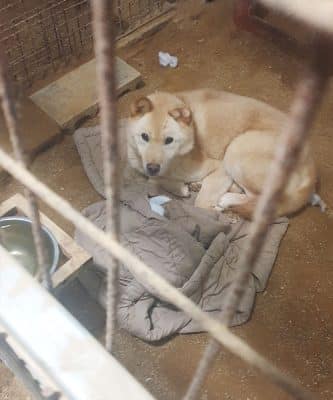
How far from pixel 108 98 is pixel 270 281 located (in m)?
1.40

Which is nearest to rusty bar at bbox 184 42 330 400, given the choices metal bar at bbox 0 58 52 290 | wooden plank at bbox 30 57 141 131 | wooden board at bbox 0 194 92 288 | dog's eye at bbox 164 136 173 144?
metal bar at bbox 0 58 52 290

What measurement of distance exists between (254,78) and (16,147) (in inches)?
80.8

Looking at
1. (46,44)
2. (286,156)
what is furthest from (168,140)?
(286,156)

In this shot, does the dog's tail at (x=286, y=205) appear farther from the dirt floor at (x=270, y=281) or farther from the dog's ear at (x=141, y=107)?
the dog's ear at (x=141, y=107)

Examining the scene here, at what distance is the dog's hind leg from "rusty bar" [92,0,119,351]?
52.8 inches

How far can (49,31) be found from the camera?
253 cm

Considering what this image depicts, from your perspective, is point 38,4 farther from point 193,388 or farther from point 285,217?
point 193,388

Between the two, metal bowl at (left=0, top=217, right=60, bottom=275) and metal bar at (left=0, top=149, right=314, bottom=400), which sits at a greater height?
metal bar at (left=0, top=149, right=314, bottom=400)

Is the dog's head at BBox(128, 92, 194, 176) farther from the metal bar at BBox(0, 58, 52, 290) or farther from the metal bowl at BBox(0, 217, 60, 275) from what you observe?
the metal bar at BBox(0, 58, 52, 290)

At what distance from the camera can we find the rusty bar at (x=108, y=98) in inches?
16.8

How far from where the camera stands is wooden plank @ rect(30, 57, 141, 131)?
2.19m

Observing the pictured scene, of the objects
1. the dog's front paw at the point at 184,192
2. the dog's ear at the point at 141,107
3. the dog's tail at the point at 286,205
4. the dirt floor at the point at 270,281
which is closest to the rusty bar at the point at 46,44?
the dirt floor at the point at 270,281

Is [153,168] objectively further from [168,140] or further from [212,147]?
[212,147]

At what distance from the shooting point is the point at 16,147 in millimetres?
632
